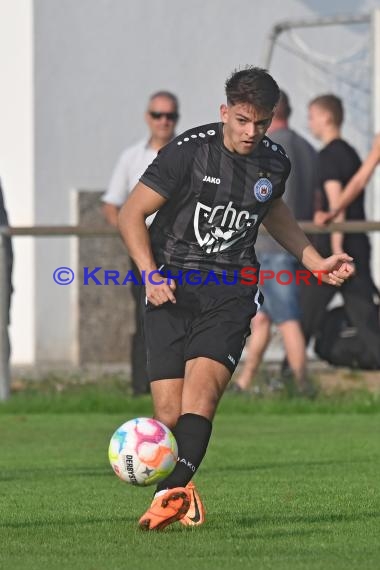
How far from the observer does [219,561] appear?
6.12 meters

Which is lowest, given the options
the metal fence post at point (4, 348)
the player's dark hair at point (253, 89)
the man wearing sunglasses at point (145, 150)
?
the metal fence post at point (4, 348)

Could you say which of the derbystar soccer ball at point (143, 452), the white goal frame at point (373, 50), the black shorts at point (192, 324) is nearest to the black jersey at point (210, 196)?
the black shorts at point (192, 324)

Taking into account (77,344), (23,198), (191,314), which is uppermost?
(191,314)

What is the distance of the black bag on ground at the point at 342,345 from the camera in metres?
13.4

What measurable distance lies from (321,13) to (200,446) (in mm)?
13099

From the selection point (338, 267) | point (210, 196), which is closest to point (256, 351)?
point (338, 267)

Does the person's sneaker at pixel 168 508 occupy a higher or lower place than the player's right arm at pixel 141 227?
lower

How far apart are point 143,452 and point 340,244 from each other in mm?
6845

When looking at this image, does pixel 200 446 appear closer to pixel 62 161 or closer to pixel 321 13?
pixel 62 161

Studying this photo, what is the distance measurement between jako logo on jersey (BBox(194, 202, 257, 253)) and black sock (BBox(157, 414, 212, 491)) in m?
0.77

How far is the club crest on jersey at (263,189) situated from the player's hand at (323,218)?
5.69 m

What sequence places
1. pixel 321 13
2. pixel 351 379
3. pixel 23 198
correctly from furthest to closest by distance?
pixel 321 13, pixel 23 198, pixel 351 379

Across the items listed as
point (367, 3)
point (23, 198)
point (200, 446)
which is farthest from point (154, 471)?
point (367, 3)

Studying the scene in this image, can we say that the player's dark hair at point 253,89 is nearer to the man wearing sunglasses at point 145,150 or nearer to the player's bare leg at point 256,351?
the man wearing sunglasses at point 145,150
